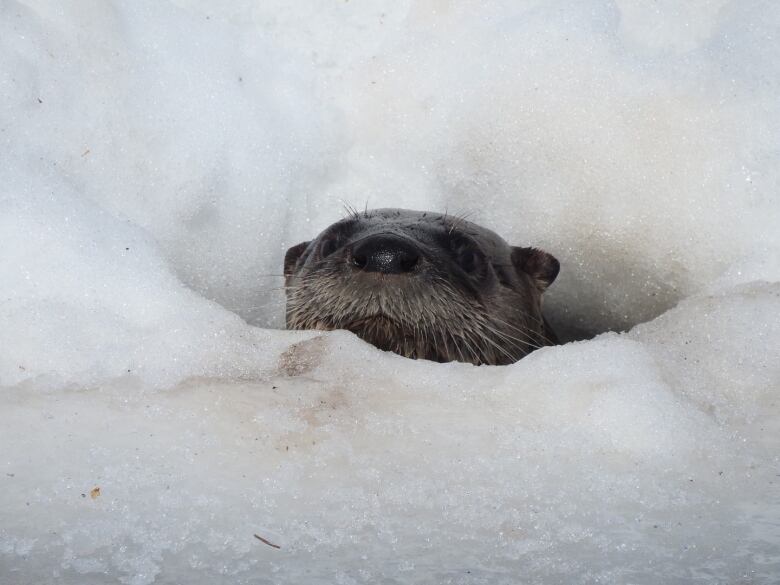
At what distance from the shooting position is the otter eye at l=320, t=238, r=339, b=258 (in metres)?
3.60

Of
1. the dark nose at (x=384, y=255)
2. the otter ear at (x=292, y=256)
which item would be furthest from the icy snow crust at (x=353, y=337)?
the dark nose at (x=384, y=255)

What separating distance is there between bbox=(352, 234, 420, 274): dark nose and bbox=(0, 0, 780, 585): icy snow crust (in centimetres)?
31

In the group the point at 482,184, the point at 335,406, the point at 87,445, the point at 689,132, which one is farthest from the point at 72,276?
the point at 689,132

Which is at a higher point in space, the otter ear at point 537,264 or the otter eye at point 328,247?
the otter ear at point 537,264

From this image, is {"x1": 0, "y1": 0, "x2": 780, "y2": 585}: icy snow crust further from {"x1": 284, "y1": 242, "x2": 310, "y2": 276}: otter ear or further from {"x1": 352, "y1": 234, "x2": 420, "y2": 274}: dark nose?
{"x1": 352, "y1": 234, "x2": 420, "y2": 274}: dark nose

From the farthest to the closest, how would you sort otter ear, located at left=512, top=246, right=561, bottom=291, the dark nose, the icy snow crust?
otter ear, located at left=512, top=246, right=561, bottom=291 → the dark nose → the icy snow crust

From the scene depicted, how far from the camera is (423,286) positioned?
10.1 feet

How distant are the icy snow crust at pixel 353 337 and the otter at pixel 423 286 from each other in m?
→ 0.30

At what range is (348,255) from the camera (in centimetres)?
315

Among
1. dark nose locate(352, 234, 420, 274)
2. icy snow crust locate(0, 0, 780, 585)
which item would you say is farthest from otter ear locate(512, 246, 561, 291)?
dark nose locate(352, 234, 420, 274)

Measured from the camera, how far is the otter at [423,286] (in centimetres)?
302

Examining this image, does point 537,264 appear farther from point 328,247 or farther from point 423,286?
point 423,286

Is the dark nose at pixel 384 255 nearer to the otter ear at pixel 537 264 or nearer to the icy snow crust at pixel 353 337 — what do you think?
the icy snow crust at pixel 353 337

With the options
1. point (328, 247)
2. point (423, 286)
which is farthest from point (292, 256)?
point (423, 286)
